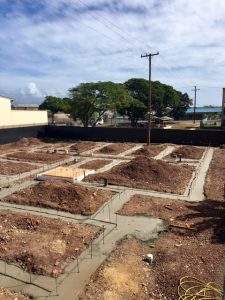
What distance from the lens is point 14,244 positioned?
11430mm

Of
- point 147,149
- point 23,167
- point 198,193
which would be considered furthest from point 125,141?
point 198,193

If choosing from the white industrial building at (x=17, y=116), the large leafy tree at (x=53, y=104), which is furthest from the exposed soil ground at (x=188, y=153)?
the large leafy tree at (x=53, y=104)

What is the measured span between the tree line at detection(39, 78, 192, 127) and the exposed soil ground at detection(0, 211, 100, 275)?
102 ft

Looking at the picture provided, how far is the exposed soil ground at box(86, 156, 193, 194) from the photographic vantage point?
19.4 meters

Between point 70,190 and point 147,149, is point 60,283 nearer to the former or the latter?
point 70,190

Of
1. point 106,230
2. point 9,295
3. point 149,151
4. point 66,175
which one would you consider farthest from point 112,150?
point 9,295

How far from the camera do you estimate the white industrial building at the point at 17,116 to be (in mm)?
38844

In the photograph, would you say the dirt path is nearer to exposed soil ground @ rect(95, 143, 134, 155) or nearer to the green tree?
exposed soil ground @ rect(95, 143, 134, 155)

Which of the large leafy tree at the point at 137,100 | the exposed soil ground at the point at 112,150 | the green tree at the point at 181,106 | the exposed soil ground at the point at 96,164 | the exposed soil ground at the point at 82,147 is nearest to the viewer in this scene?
the exposed soil ground at the point at 96,164

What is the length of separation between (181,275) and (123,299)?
2.15m

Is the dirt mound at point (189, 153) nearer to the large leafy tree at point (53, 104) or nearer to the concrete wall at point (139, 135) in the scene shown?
the concrete wall at point (139, 135)

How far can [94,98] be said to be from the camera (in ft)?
143

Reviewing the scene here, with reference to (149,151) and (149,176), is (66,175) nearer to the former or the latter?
(149,176)

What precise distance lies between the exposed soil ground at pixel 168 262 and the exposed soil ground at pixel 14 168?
1288 cm
